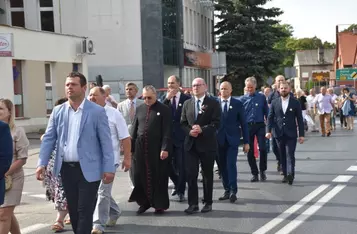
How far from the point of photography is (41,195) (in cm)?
1288

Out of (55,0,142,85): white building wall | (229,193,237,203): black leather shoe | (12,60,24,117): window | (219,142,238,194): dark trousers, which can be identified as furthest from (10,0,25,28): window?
(229,193,237,203): black leather shoe

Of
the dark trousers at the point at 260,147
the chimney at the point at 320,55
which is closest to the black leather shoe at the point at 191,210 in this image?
the dark trousers at the point at 260,147

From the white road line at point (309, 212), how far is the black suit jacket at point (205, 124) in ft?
5.15

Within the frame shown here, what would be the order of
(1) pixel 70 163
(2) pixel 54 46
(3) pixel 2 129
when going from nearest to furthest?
(3) pixel 2 129, (1) pixel 70 163, (2) pixel 54 46

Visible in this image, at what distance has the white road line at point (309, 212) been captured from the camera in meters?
8.65

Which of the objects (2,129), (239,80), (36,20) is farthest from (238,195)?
(239,80)

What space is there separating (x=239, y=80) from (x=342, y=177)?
4110 cm

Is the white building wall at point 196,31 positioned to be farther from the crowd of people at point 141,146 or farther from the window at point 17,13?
the crowd of people at point 141,146

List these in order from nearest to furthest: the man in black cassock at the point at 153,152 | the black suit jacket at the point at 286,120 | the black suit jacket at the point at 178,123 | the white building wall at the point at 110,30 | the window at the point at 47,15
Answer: the man in black cassock at the point at 153,152 → the black suit jacket at the point at 178,123 → the black suit jacket at the point at 286,120 → the white building wall at the point at 110,30 → the window at the point at 47,15

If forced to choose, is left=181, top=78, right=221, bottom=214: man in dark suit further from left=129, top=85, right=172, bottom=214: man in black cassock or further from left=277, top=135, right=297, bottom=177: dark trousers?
left=277, top=135, right=297, bottom=177: dark trousers

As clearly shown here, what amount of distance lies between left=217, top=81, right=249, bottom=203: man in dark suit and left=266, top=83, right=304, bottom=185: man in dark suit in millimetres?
1501

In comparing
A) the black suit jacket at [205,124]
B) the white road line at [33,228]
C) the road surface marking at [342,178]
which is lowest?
the road surface marking at [342,178]

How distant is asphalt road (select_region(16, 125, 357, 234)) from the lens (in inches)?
348

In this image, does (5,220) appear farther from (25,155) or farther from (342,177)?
(342,177)
